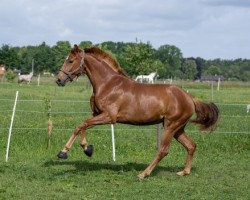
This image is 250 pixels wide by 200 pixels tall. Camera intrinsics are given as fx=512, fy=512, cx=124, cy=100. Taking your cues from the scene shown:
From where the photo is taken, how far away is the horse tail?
33.1 feet

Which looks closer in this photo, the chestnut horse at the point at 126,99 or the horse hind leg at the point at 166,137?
the chestnut horse at the point at 126,99

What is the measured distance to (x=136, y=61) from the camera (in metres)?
51.1

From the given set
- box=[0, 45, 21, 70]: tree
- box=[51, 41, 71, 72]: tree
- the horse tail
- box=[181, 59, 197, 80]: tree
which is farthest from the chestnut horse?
box=[181, 59, 197, 80]: tree

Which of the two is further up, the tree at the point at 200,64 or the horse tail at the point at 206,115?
the tree at the point at 200,64

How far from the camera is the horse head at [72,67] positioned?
944cm

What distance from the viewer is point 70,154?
12.3 metres

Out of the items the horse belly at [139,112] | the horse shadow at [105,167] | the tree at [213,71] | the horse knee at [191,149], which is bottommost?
the horse shadow at [105,167]

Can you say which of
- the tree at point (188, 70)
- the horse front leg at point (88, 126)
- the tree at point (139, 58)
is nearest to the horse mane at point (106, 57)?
the horse front leg at point (88, 126)

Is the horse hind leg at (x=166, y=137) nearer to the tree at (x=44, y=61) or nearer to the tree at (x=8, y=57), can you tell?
the tree at (x=8, y=57)

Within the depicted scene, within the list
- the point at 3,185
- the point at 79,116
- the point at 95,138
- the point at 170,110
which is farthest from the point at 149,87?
the point at 79,116

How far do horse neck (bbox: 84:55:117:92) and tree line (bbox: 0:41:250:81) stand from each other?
4.94 m

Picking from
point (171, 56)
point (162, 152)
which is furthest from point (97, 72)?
point (171, 56)

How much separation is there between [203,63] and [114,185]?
149918mm

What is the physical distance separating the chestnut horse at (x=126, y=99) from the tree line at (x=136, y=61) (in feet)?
16.4
